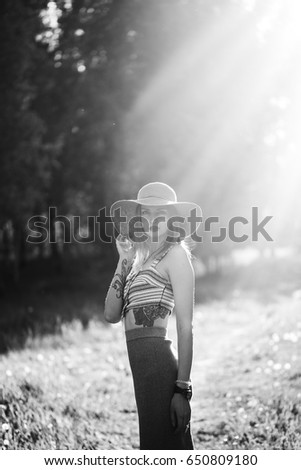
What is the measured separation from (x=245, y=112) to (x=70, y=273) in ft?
→ 45.7

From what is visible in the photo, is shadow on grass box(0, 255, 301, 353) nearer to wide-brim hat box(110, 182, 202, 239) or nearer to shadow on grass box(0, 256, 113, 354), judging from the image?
shadow on grass box(0, 256, 113, 354)

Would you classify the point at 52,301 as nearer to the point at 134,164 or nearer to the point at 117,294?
the point at 134,164

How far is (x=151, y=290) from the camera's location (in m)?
3.90

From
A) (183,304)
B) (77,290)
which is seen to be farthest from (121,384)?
(77,290)

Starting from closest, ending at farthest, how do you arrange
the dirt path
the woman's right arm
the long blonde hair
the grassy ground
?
the long blonde hair, the woman's right arm, the grassy ground, the dirt path

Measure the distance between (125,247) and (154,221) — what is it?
1.49 feet

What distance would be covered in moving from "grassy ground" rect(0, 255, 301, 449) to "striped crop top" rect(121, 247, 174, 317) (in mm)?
2523

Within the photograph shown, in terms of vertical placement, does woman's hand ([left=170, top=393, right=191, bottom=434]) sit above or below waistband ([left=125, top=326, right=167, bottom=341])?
below

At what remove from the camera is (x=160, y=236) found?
13.1 feet

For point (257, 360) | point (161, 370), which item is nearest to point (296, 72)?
point (257, 360)

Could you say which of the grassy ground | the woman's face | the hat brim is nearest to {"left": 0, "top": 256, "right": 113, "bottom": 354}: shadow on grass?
the grassy ground

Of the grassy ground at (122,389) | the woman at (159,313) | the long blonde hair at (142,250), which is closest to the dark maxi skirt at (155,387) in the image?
the woman at (159,313)

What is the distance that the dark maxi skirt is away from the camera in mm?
3738
